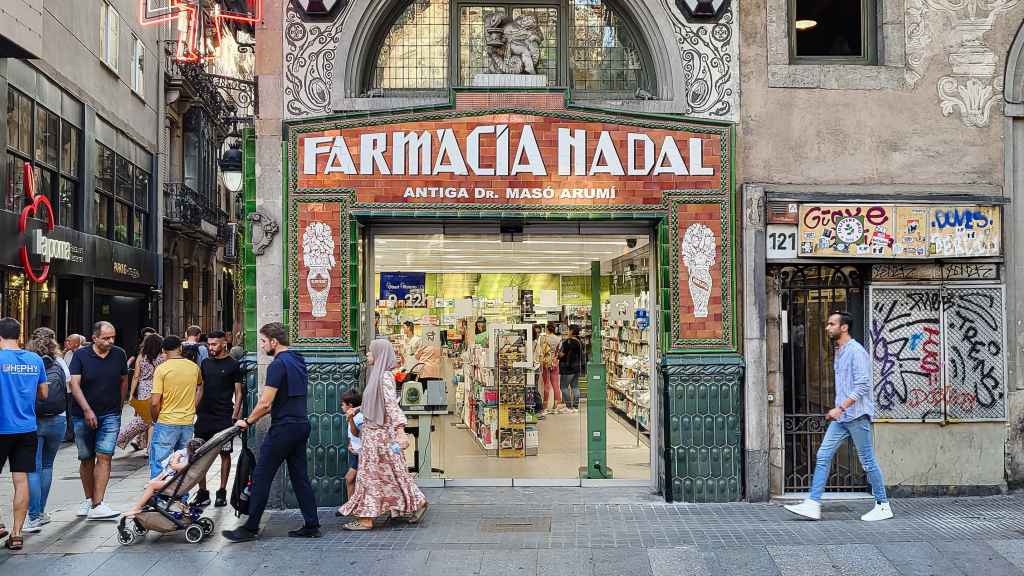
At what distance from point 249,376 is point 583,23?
5.11 metres

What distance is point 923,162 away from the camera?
909 cm

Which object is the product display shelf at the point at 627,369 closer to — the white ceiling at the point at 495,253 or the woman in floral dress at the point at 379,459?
the white ceiling at the point at 495,253

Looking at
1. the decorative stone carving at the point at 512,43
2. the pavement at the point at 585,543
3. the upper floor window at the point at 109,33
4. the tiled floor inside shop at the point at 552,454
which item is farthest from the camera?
the upper floor window at the point at 109,33

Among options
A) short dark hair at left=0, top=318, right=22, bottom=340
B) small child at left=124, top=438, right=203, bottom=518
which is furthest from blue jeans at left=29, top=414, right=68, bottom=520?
small child at left=124, top=438, right=203, bottom=518

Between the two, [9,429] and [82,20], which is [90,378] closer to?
[9,429]

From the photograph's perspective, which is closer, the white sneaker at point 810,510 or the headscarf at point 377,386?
the headscarf at point 377,386

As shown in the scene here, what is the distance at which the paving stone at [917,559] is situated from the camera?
21.5ft

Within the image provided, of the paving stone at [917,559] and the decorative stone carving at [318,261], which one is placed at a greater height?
the decorative stone carving at [318,261]

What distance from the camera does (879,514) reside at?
8.05 m

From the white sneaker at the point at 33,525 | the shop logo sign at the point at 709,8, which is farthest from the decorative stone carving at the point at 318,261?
the shop logo sign at the point at 709,8

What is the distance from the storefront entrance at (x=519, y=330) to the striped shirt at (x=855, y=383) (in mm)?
2036

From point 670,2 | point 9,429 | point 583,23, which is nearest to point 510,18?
point 583,23

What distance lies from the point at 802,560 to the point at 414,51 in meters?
6.28

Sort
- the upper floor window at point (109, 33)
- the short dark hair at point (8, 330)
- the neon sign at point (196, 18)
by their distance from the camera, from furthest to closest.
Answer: the upper floor window at point (109, 33) < the neon sign at point (196, 18) < the short dark hair at point (8, 330)
